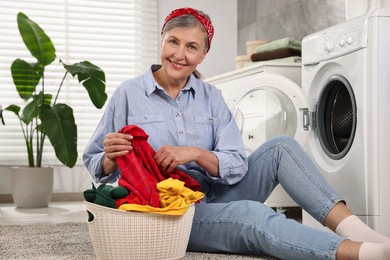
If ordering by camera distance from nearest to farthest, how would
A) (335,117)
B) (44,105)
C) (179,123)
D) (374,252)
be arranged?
(374,252), (179,123), (335,117), (44,105)

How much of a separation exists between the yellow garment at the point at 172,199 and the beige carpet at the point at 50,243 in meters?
0.26

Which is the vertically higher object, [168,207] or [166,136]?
[166,136]

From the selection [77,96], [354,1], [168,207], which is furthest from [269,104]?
[77,96]

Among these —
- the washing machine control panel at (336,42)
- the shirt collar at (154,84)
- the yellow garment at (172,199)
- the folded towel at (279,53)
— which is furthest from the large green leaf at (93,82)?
the yellow garment at (172,199)

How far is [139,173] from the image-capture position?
1.56m

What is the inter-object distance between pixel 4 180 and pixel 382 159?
3107 millimetres

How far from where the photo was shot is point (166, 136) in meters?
1.80

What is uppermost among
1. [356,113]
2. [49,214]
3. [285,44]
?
[285,44]

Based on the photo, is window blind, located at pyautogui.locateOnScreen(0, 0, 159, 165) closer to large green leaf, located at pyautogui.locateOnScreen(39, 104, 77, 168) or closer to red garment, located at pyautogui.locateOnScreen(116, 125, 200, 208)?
large green leaf, located at pyautogui.locateOnScreen(39, 104, 77, 168)

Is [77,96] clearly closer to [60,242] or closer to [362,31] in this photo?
[60,242]

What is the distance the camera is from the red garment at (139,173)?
5.02ft

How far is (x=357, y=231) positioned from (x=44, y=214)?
2.30 metres

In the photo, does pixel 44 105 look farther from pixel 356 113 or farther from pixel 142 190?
pixel 142 190

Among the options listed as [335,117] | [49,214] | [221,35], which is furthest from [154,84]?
[221,35]
